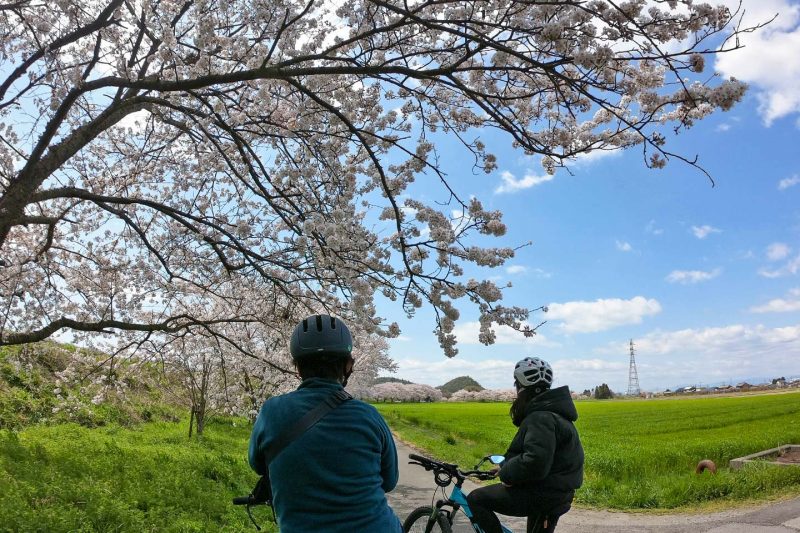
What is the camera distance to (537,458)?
3.65 meters

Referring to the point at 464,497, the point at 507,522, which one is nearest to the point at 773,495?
the point at 507,522

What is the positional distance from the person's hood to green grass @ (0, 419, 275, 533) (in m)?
4.40

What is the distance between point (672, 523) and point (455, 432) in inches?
764

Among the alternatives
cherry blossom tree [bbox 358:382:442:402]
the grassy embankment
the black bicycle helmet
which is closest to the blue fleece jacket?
the black bicycle helmet

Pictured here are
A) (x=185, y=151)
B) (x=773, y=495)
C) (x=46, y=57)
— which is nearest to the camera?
(x=46, y=57)

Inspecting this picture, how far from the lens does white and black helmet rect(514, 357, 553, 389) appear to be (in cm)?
404

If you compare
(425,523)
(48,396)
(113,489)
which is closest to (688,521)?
(425,523)

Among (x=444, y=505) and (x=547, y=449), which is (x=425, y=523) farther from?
(x=547, y=449)

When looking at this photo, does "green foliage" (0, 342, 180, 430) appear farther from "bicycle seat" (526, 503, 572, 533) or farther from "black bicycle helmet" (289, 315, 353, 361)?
"black bicycle helmet" (289, 315, 353, 361)

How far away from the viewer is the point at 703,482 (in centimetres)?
840

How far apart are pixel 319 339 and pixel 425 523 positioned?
111 inches

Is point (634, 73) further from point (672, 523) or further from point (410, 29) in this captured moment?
point (672, 523)

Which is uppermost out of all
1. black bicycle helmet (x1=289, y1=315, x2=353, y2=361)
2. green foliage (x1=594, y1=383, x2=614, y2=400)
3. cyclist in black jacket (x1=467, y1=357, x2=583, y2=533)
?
black bicycle helmet (x1=289, y1=315, x2=353, y2=361)

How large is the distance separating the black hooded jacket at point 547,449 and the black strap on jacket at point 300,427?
6.66 feet
